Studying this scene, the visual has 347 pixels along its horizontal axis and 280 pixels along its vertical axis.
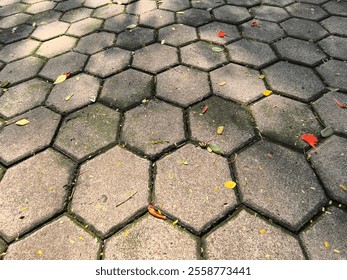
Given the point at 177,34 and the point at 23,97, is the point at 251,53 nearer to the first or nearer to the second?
the point at 177,34

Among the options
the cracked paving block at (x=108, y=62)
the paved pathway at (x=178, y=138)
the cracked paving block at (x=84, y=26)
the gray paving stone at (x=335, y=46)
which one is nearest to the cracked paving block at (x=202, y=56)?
the paved pathway at (x=178, y=138)

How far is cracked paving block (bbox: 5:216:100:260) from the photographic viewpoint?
1.20 metres

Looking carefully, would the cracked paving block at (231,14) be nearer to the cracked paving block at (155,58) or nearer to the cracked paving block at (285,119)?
the cracked paving block at (155,58)

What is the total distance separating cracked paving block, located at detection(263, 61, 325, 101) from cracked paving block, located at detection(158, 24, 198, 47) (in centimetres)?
75

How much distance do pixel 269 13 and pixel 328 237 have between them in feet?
7.31

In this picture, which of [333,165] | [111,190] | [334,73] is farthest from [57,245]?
[334,73]

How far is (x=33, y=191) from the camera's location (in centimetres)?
142

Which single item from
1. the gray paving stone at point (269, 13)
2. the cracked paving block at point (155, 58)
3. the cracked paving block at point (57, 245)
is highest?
the gray paving stone at point (269, 13)

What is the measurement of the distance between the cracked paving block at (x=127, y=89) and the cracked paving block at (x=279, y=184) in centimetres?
81

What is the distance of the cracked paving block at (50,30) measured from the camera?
258cm

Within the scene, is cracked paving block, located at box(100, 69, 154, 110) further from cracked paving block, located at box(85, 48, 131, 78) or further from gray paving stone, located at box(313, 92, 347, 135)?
gray paving stone, located at box(313, 92, 347, 135)

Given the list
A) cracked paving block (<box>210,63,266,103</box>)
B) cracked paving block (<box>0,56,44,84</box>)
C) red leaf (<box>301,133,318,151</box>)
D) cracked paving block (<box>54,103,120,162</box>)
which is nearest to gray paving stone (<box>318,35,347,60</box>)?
cracked paving block (<box>210,63,266,103</box>)
